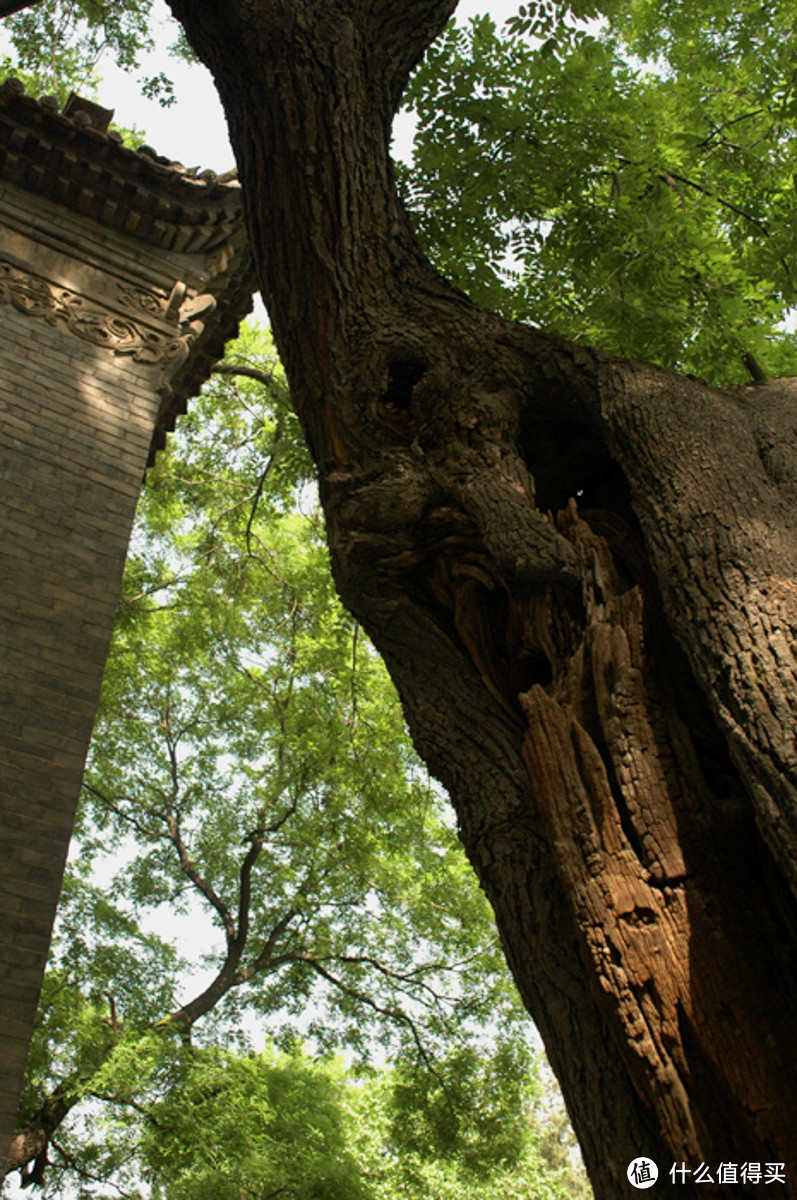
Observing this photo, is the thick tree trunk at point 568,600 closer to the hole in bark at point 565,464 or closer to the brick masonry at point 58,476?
the hole in bark at point 565,464

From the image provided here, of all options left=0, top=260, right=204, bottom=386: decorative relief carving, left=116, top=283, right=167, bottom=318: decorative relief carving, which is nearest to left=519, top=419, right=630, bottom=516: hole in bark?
left=0, top=260, right=204, bottom=386: decorative relief carving

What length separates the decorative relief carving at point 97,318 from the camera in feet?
26.3

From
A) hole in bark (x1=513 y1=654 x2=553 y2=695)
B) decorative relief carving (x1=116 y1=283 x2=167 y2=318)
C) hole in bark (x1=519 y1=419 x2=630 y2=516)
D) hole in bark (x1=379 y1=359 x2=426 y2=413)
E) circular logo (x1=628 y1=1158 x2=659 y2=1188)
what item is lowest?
circular logo (x1=628 y1=1158 x2=659 y2=1188)

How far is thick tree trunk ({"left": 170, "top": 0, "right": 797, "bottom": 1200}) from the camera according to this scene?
80.8 inches

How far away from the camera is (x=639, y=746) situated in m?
2.41

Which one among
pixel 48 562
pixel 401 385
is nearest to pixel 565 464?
pixel 401 385

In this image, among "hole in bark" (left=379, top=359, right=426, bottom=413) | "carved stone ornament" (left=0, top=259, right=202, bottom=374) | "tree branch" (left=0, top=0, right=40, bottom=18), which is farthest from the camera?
"carved stone ornament" (left=0, top=259, right=202, bottom=374)

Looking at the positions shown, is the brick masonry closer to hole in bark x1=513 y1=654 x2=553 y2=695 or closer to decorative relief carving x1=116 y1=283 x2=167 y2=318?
decorative relief carving x1=116 y1=283 x2=167 y2=318

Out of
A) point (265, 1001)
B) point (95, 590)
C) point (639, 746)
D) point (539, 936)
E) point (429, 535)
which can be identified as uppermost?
point (95, 590)

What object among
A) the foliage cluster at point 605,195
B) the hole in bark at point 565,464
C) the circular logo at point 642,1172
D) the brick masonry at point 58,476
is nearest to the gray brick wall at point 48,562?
the brick masonry at point 58,476

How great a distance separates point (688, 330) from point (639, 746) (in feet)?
12.8

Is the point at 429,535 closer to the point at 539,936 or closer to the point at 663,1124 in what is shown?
the point at 539,936

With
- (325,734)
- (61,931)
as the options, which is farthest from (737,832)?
(61,931)

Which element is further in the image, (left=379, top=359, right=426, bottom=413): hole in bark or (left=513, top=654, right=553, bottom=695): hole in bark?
(left=379, top=359, right=426, bottom=413): hole in bark
